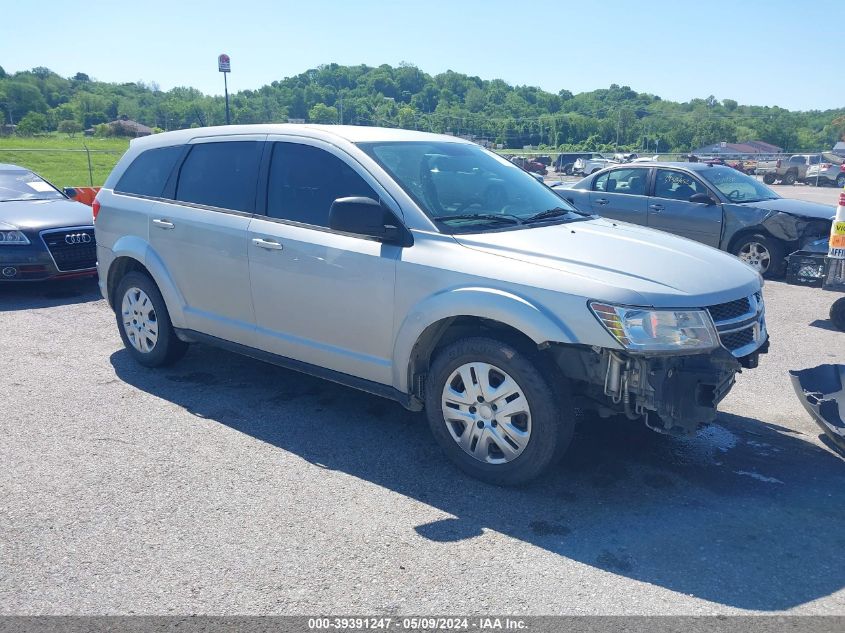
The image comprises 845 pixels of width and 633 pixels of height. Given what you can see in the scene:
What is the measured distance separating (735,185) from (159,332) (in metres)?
8.66

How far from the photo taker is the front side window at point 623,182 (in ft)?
37.3

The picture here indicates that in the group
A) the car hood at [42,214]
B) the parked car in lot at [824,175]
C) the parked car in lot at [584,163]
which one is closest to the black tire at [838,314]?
the car hood at [42,214]

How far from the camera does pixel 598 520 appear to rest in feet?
12.3

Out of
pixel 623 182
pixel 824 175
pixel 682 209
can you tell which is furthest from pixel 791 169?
pixel 682 209

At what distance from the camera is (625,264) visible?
13.0 ft

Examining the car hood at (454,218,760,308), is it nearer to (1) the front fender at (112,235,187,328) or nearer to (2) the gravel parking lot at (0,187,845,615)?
(2) the gravel parking lot at (0,187,845,615)

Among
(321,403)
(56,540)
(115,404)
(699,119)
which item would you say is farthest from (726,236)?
(699,119)

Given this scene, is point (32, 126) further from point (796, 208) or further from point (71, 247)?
point (796, 208)

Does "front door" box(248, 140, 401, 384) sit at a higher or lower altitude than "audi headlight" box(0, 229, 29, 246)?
higher

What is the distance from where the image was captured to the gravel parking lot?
3.12 meters

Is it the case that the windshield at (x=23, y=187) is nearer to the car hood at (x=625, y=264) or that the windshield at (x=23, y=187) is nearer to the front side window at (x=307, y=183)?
the front side window at (x=307, y=183)

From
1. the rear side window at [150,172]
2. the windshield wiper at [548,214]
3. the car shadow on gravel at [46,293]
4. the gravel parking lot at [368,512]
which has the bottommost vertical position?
the car shadow on gravel at [46,293]

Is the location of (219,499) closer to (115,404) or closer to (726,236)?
(115,404)

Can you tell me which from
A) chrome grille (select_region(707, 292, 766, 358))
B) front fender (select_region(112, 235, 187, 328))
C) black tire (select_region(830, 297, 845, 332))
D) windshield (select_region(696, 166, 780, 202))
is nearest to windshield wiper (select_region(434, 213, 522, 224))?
chrome grille (select_region(707, 292, 766, 358))
